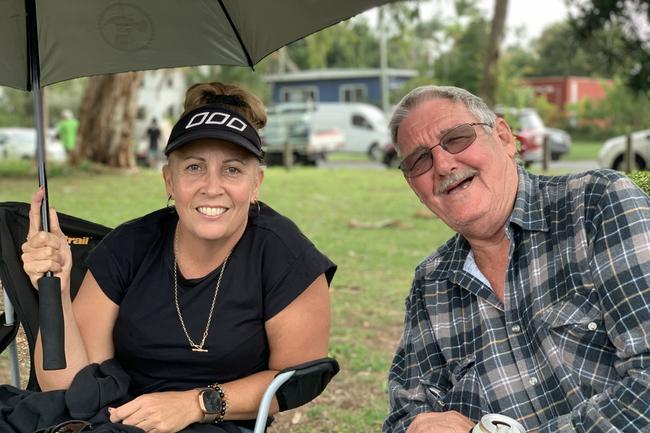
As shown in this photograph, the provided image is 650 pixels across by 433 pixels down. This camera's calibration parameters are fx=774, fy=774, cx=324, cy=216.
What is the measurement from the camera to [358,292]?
22.2ft

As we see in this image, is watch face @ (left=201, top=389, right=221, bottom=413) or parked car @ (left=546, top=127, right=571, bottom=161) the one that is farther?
parked car @ (left=546, top=127, right=571, bottom=161)

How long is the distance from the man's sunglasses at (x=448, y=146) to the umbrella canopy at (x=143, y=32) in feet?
1.75

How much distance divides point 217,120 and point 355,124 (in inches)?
1033

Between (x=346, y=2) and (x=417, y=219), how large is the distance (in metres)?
8.34

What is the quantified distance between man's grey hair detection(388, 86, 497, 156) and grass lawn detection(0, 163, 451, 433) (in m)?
2.04

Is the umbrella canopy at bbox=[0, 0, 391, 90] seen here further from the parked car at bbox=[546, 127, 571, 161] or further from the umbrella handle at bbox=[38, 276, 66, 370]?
the parked car at bbox=[546, 127, 571, 161]

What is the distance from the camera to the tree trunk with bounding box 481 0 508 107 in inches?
481

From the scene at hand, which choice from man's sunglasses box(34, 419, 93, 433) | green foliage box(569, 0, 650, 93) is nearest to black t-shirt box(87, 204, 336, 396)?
man's sunglasses box(34, 419, 93, 433)

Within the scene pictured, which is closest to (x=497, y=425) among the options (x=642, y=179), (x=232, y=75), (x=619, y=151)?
(x=642, y=179)

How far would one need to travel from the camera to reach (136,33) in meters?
2.85

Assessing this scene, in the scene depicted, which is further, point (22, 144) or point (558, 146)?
point (22, 144)

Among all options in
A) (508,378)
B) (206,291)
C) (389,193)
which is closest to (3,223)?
(206,291)

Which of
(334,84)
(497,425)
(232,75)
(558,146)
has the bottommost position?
(497,425)

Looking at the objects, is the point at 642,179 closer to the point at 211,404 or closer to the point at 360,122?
the point at 211,404
